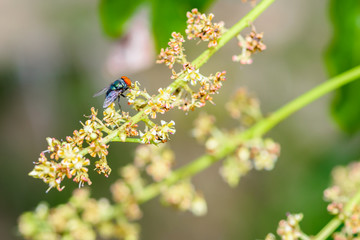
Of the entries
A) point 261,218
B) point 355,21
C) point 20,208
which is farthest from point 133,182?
point 20,208

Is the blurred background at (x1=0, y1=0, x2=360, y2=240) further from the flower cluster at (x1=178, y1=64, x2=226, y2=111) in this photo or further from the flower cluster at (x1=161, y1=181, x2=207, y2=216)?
the flower cluster at (x1=178, y1=64, x2=226, y2=111)

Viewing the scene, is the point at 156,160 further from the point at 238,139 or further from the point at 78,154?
the point at 78,154

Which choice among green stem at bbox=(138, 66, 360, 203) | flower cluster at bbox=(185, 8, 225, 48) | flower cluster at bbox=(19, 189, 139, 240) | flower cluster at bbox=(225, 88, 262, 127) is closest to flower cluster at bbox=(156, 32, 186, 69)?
flower cluster at bbox=(185, 8, 225, 48)

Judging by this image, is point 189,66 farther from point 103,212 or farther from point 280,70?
Answer: point 280,70

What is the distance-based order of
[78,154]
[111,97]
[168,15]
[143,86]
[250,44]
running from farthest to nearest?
[143,86], [168,15], [111,97], [250,44], [78,154]

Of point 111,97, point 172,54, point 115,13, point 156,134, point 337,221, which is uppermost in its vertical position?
point 115,13

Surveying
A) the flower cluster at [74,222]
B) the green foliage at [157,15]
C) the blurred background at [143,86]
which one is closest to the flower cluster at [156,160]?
the flower cluster at [74,222]

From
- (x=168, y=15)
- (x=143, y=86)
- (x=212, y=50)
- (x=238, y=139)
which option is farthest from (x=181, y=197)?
(x=143, y=86)
